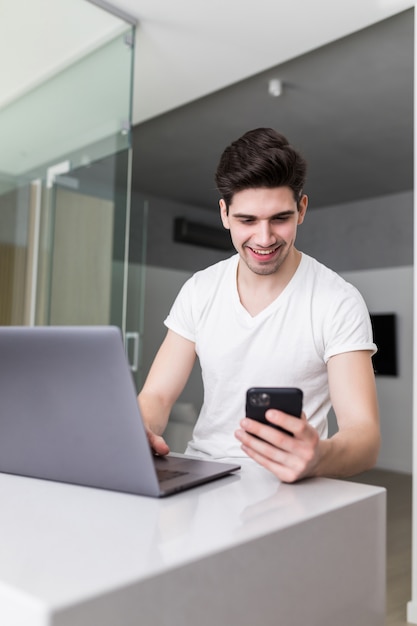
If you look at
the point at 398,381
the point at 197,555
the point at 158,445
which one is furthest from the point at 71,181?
the point at 398,381

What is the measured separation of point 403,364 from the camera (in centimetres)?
655

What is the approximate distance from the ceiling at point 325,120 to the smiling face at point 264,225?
2.10 metres

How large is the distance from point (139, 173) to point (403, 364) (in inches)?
138

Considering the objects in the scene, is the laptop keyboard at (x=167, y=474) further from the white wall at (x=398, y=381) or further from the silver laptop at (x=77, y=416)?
the white wall at (x=398, y=381)

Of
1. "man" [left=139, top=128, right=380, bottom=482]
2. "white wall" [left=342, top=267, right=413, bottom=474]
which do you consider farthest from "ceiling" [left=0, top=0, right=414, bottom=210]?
"man" [left=139, top=128, right=380, bottom=482]

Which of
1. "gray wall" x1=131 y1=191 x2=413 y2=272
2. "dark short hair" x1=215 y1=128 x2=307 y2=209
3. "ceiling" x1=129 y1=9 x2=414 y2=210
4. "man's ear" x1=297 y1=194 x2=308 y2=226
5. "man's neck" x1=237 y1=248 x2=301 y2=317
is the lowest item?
"man's neck" x1=237 y1=248 x2=301 y2=317

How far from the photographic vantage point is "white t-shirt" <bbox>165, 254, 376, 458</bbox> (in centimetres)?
155

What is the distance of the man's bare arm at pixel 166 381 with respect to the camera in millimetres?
1666

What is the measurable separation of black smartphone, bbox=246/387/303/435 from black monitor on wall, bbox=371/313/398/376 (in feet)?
19.2

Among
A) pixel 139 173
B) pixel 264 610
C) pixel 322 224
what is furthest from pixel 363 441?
pixel 322 224

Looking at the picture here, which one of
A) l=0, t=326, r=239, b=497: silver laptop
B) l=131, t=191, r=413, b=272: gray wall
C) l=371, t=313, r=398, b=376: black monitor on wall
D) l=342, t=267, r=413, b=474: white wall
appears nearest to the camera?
→ l=0, t=326, r=239, b=497: silver laptop

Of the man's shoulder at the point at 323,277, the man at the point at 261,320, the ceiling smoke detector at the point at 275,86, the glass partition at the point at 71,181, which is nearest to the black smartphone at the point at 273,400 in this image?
the man at the point at 261,320

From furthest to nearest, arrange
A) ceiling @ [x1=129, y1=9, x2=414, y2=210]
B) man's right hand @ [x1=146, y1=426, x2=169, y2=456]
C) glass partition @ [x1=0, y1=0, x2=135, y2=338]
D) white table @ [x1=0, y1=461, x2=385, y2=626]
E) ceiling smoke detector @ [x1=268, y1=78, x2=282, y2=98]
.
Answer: ceiling smoke detector @ [x1=268, y1=78, x2=282, y2=98]
ceiling @ [x1=129, y1=9, x2=414, y2=210]
glass partition @ [x1=0, y1=0, x2=135, y2=338]
man's right hand @ [x1=146, y1=426, x2=169, y2=456]
white table @ [x1=0, y1=461, x2=385, y2=626]

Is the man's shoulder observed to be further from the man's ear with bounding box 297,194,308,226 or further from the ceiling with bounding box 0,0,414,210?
the ceiling with bounding box 0,0,414,210
